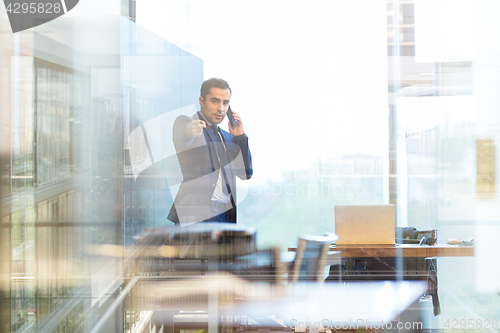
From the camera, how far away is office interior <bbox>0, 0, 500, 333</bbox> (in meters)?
2.42

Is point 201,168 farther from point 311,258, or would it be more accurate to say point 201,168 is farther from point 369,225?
point 369,225

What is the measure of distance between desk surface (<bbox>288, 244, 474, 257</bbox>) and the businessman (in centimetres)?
79

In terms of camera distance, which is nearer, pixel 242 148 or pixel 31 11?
pixel 31 11

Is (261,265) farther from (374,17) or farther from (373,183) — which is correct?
(374,17)

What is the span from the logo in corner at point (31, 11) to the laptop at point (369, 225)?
223cm

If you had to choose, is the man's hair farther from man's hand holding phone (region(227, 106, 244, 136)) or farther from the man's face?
man's hand holding phone (region(227, 106, 244, 136))

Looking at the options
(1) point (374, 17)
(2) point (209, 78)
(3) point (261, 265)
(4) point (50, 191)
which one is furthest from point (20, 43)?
(1) point (374, 17)

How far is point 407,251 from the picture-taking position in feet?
8.04

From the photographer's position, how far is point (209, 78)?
2436 millimetres

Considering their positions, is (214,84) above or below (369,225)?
above

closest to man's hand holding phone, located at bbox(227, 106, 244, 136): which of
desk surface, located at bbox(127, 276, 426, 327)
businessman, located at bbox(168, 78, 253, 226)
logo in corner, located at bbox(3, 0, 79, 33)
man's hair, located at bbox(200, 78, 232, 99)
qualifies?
businessman, located at bbox(168, 78, 253, 226)

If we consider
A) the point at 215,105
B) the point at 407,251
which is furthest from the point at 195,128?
the point at 407,251

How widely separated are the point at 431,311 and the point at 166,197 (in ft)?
6.13

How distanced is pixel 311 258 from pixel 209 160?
3.06 ft
